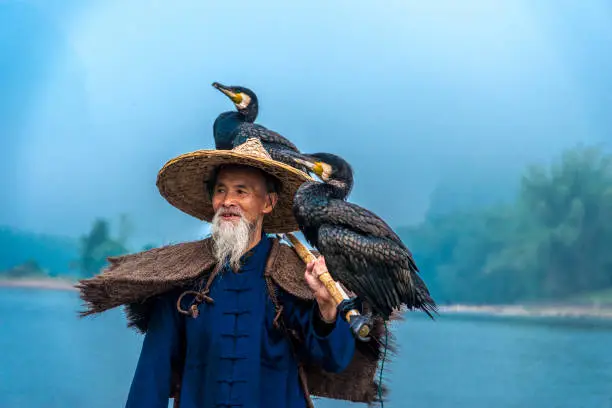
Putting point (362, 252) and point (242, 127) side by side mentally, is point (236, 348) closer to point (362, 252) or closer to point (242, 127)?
point (362, 252)

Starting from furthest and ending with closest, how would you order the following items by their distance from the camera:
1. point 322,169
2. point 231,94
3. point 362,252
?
point 231,94 → point 322,169 → point 362,252

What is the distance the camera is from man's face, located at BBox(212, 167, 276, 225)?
1668mm

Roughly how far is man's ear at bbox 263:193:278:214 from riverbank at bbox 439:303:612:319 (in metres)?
1.85

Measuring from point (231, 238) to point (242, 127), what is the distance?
66cm

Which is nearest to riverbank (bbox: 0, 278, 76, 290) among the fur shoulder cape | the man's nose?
the fur shoulder cape

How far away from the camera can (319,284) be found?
→ 58.8 inches

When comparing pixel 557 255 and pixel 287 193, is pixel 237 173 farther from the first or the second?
pixel 557 255

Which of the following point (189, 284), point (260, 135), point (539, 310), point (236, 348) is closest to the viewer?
point (236, 348)

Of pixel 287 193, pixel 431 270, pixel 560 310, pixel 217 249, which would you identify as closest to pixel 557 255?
pixel 560 310

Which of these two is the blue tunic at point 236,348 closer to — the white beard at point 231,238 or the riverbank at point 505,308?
the white beard at point 231,238

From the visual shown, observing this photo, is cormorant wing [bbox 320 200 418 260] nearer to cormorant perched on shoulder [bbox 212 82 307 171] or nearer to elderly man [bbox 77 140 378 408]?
elderly man [bbox 77 140 378 408]

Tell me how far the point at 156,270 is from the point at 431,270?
2.06 m

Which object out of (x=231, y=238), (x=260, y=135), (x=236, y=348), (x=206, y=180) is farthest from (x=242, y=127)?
(x=236, y=348)

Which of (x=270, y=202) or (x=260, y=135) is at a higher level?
(x=260, y=135)
